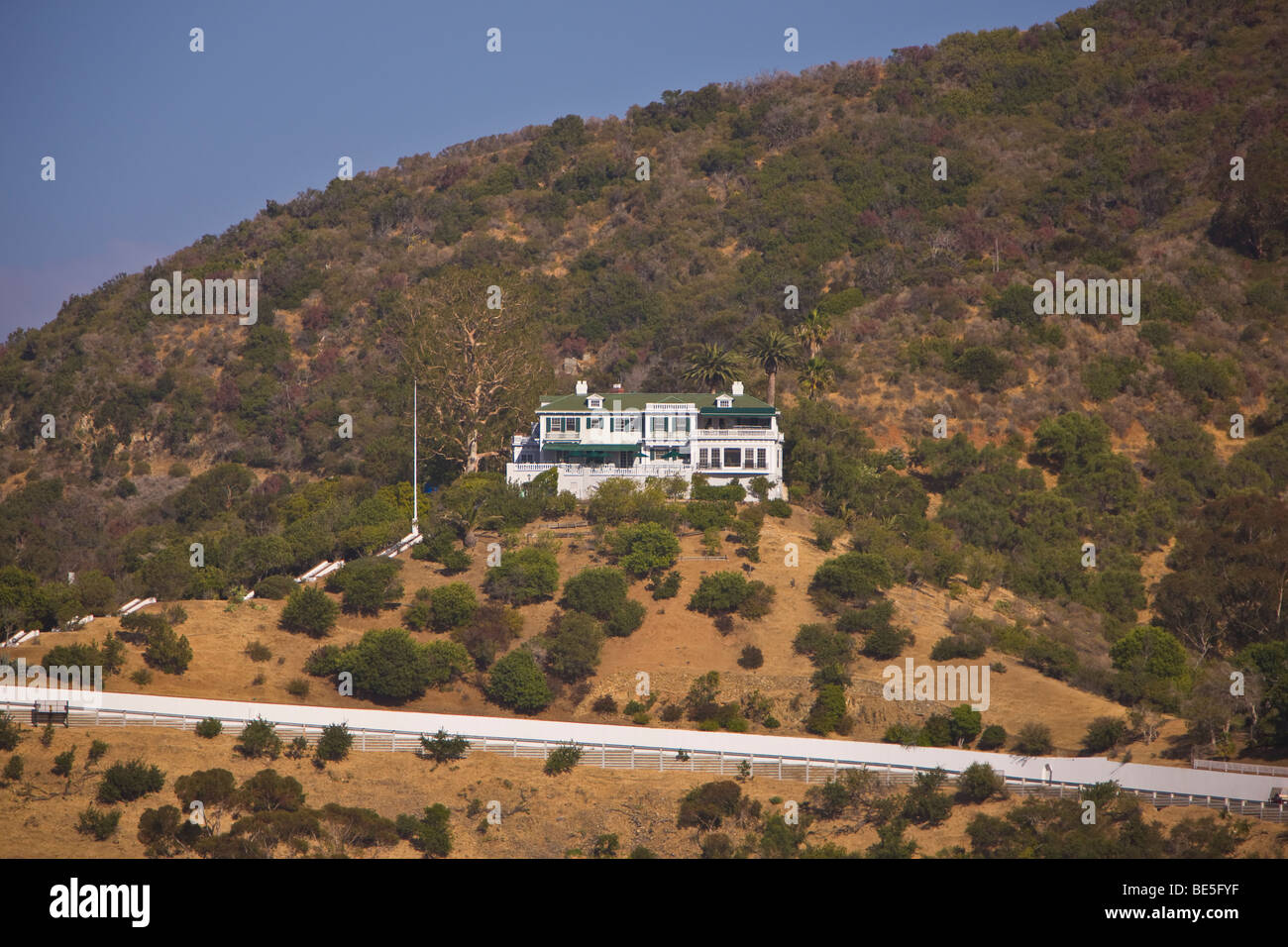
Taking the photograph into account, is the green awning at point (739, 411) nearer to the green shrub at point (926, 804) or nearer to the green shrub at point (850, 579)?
the green shrub at point (850, 579)

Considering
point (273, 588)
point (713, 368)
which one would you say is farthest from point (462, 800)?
point (713, 368)

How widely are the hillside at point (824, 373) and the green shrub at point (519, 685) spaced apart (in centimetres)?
177

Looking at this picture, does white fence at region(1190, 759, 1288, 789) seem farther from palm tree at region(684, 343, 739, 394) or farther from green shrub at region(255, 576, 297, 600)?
palm tree at region(684, 343, 739, 394)

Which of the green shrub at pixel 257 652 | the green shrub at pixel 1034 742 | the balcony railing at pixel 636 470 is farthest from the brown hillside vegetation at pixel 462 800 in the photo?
the balcony railing at pixel 636 470

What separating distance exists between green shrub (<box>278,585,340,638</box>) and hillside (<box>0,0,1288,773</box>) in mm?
1122

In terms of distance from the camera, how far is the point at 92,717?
1875 inches

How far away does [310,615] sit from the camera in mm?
58375

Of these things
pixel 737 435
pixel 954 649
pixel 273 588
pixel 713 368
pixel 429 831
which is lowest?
pixel 429 831

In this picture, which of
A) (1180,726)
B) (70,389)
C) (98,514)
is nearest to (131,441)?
(70,389)

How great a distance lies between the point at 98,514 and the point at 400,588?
133 feet

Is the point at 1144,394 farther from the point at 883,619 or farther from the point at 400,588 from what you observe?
the point at 400,588

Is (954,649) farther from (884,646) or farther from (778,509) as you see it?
(778,509)

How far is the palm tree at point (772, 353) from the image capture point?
79.2 metres

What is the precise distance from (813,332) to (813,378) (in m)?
5.23
